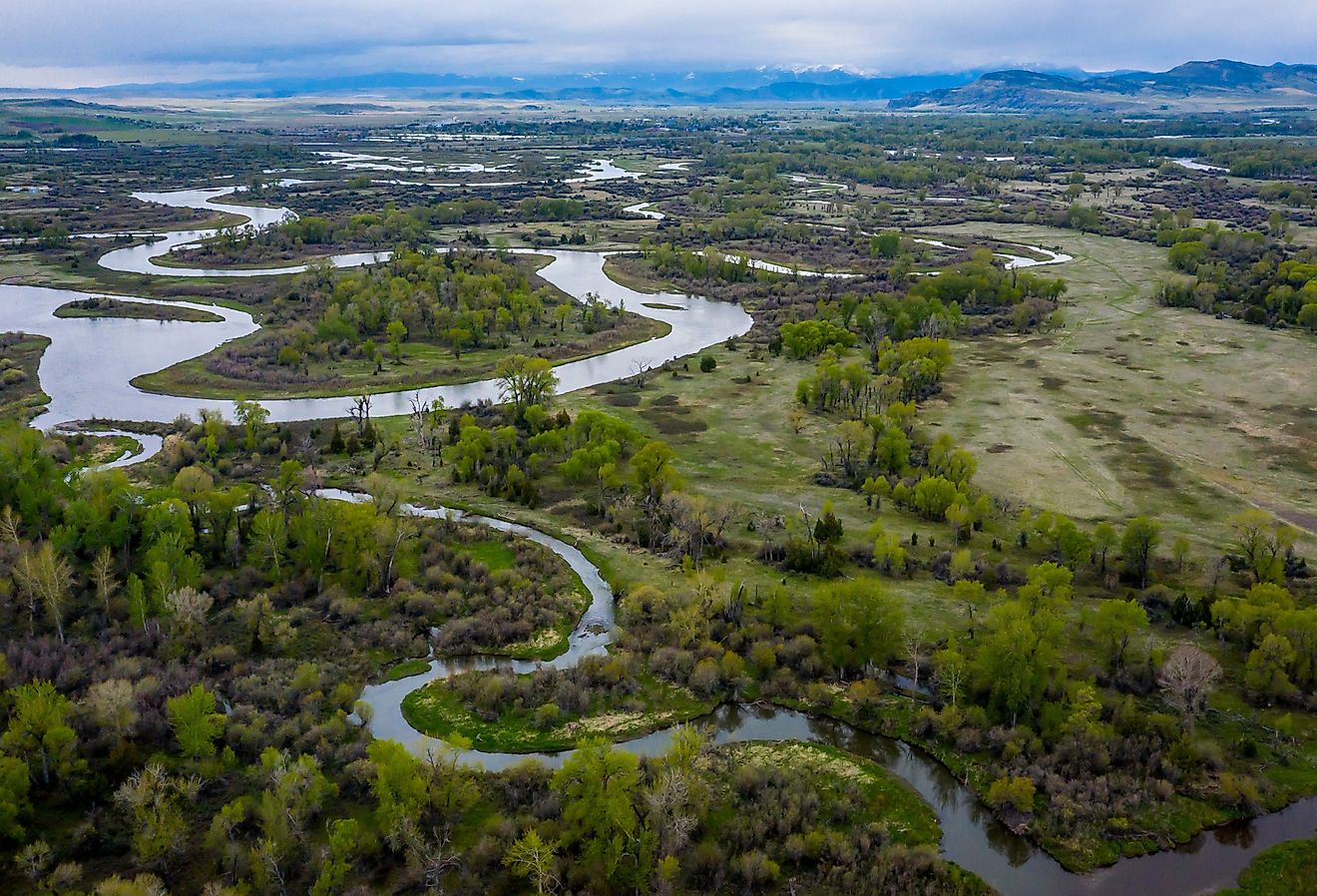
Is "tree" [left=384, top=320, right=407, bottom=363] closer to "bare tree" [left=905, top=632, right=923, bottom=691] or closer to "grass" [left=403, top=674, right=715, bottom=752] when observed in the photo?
"grass" [left=403, top=674, right=715, bottom=752]

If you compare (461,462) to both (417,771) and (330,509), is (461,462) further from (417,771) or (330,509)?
(417,771)

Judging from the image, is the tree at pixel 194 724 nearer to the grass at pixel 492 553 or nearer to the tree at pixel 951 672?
the grass at pixel 492 553

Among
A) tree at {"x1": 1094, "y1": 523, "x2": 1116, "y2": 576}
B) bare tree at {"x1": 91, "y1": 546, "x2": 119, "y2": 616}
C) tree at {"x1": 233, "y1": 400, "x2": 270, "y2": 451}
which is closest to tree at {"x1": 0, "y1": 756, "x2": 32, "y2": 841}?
bare tree at {"x1": 91, "y1": 546, "x2": 119, "y2": 616}

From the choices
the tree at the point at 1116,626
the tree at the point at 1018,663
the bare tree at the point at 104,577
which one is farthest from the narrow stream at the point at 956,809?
the bare tree at the point at 104,577

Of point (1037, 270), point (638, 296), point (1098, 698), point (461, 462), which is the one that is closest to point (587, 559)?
point (461, 462)

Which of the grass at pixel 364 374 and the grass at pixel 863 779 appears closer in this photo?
the grass at pixel 863 779
